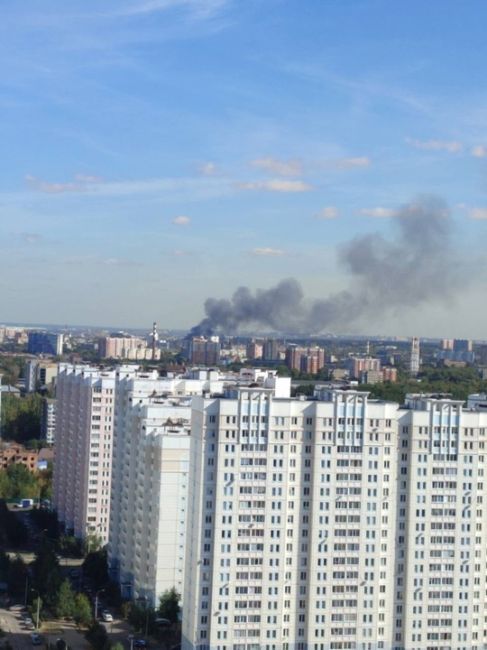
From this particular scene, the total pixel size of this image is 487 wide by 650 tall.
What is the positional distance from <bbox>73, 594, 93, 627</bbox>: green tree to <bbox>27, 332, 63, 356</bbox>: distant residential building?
40486 millimetres

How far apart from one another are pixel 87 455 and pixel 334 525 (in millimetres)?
6241

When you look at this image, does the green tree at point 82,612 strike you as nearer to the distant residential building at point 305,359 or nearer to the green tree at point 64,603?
the green tree at point 64,603

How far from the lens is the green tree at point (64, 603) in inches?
447

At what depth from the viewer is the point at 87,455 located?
50.1 feet

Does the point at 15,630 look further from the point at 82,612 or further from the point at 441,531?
the point at 441,531

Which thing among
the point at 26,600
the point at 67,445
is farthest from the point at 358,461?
the point at 67,445

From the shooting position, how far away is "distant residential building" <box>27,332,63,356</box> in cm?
5265

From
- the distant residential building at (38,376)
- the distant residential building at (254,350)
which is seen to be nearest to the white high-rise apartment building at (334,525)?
the distant residential building at (38,376)

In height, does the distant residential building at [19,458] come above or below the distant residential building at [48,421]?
below

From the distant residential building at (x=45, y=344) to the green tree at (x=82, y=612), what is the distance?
40486 millimetres

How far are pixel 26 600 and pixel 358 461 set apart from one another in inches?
180

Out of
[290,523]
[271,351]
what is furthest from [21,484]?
[271,351]

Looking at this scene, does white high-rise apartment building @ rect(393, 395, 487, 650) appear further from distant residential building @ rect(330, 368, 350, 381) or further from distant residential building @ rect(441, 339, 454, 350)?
distant residential building @ rect(441, 339, 454, 350)

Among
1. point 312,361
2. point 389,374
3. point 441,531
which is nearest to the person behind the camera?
Result: point 441,531
